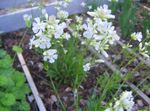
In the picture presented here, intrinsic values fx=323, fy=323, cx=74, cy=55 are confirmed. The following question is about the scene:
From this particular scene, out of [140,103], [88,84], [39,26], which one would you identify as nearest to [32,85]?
[88,84]

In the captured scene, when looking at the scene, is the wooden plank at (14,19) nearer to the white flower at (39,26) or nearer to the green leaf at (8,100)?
the green leaf at (8,100)

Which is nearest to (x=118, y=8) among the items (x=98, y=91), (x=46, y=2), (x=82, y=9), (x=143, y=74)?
(x=82, y=9)

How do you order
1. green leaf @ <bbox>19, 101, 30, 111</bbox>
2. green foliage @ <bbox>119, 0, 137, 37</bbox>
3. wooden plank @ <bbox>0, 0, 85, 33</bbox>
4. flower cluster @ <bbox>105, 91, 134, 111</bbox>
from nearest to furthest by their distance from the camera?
flower cluster @ <bbox>105, 91, 134, 111</bbox>, green leaf @ <bbox>19, 101, 30, 111</bbox>, green foliage @ <bbox>119, 0, 137, 37</bbox>, wooden plank @ <bbox>0, 0, 85, 33</bbox>

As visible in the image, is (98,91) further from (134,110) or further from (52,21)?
(52,21)

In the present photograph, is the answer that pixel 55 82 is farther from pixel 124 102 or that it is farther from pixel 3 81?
pixel 124 102

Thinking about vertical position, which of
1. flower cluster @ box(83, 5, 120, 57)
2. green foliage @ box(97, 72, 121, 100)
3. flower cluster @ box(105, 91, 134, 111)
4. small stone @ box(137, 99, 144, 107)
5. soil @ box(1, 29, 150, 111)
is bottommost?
small stone @ box(137, 99, 144, 107)

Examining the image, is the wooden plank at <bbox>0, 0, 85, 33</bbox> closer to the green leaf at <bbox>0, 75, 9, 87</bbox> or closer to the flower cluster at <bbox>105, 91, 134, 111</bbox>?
the green leaf at <bbox>0, 75, 9, 87</bbox>

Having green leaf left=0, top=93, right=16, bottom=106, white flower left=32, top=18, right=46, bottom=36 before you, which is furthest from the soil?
white flower left=32, top=18, right=46, bottom=36
